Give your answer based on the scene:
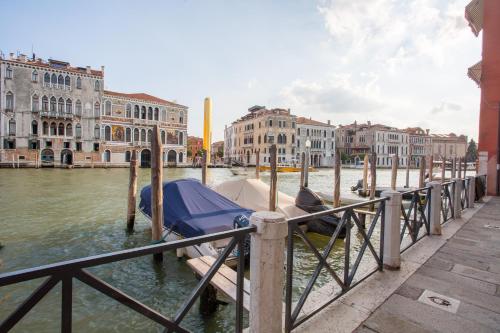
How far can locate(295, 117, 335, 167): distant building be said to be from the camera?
57.9m

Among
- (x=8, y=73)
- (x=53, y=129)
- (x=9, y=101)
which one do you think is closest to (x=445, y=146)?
(x=53, y=129)

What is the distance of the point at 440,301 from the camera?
3090mm

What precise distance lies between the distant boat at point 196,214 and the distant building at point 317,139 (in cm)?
5050

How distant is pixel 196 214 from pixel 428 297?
511 centimetres

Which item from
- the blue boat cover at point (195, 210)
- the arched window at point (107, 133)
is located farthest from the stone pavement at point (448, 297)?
the arched window at point (107, 133)

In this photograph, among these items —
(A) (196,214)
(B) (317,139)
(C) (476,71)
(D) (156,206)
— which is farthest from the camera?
(B) (317,139)

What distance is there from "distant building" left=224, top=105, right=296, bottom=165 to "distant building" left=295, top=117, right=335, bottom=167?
10.8 feet

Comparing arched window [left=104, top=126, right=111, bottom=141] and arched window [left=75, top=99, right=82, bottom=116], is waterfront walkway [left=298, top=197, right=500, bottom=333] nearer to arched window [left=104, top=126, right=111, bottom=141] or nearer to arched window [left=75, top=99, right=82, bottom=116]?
arched window [left=104, top=126, right=111, bottom=141]

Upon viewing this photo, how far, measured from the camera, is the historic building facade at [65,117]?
3616cm

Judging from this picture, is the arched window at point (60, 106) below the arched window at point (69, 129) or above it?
above

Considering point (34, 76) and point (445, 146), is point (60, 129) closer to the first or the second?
point (34, 76)

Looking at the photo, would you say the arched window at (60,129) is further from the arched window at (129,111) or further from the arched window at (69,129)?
the arched window at (129,111)

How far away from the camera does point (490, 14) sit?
11.6 metres

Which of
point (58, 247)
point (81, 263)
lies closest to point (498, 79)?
point (81, 263)
